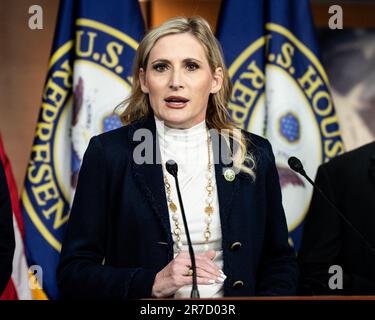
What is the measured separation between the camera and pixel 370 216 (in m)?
2.78

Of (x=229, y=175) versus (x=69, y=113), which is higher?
(x=69, y=113)

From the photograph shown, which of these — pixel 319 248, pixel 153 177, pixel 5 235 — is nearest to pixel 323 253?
pixel 319 248

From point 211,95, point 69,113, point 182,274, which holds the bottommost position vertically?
point 182,274

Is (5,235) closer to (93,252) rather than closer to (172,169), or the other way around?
(93,252)

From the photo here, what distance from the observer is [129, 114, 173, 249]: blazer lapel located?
6.79 feet

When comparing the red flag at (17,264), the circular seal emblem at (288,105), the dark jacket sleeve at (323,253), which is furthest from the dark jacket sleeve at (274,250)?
the red flag at (17,264)

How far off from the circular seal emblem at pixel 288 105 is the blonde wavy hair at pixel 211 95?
34.3 inches

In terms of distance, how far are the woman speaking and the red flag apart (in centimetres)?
100

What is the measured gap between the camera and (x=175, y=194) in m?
2.13

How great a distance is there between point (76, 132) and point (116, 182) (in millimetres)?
1007

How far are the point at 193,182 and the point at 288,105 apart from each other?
117cm

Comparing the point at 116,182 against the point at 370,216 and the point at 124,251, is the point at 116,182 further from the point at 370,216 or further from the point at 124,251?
the point at 370,216

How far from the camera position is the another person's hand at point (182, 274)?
183 centimetres
